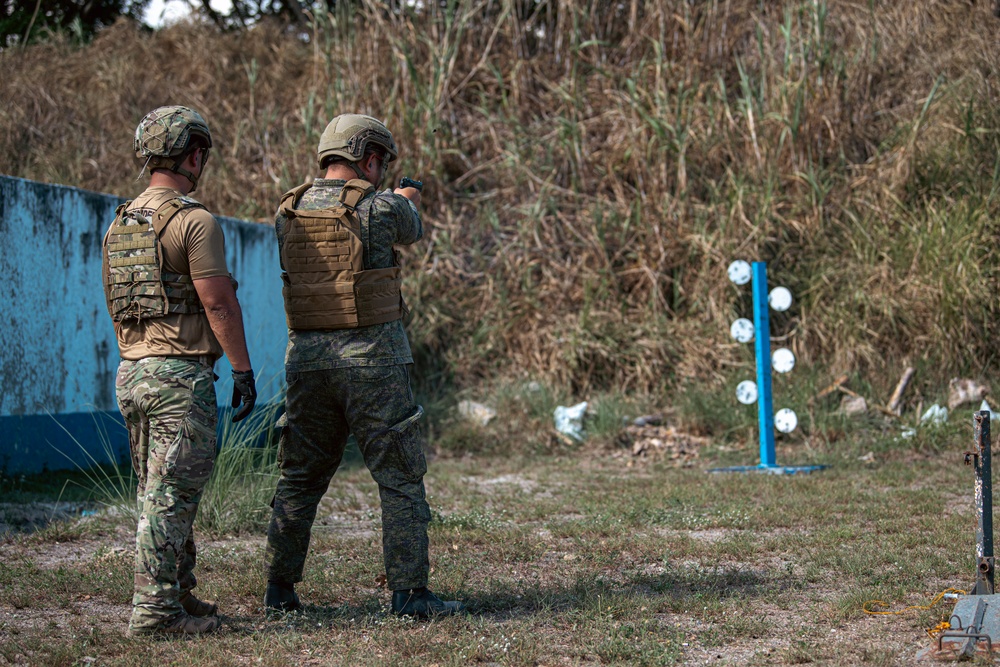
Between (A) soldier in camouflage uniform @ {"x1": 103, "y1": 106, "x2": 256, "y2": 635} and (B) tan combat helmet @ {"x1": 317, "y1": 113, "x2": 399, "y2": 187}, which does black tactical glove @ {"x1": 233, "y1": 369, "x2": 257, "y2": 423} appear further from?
(B) tan combat helmet @ {"x1": 317, "y1": 113, "x2": 399, "y2": 187}

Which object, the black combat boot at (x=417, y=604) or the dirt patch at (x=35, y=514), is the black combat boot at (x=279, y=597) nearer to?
the black combat boot at (x=417, y=604)

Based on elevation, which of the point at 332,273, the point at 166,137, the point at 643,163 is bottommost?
the point at 332,273

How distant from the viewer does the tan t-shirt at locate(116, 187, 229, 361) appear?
3.38m

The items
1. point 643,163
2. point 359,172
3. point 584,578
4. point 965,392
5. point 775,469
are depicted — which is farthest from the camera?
point 643,163

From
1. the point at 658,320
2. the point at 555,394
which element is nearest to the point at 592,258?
the point at 658,320

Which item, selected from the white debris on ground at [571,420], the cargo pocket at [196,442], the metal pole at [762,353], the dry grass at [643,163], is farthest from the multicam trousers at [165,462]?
the dry grass at [643,163]

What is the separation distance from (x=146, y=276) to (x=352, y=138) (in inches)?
35.0

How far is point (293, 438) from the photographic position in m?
3.71

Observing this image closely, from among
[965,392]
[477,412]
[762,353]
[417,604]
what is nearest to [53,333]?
[477,412]

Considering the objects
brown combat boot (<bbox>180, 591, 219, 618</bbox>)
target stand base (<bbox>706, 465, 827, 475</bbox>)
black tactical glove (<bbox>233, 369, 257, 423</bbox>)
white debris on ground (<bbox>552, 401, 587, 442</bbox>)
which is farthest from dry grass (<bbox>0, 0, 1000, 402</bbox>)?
black tactical glove (<bbox>233, 369, 257, 423</bbox>)

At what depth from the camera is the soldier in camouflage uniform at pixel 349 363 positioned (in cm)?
361

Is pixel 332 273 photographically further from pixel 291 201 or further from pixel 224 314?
pixel 224 314

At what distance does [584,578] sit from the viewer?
13.8ft

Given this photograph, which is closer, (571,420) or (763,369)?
(763,369)
